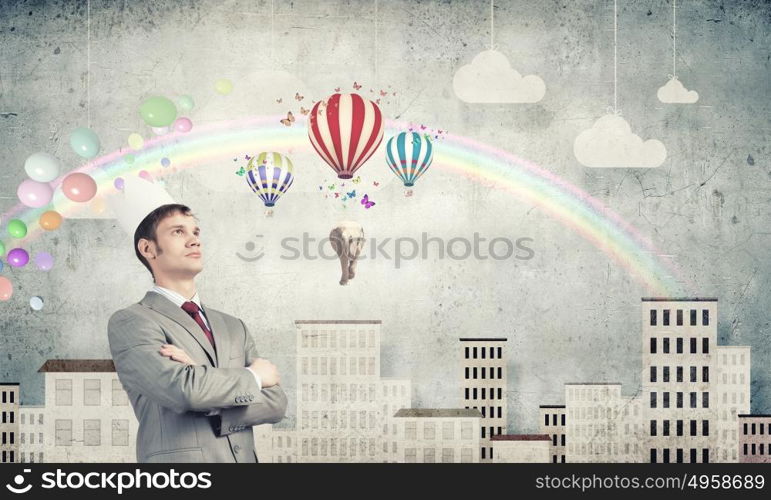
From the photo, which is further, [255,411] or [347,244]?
[347,244]

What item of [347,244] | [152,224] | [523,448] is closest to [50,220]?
[152,224]

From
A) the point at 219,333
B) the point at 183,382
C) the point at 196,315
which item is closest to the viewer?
the point at 183,382

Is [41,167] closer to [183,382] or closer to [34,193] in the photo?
[34,193]

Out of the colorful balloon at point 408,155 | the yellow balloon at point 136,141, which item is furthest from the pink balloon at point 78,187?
the colorful balloon at point 408,155

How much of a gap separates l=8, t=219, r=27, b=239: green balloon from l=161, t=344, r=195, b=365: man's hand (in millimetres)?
1324

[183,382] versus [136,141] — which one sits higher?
[136,141]

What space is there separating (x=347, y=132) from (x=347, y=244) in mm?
596

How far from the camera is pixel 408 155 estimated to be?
4.88m

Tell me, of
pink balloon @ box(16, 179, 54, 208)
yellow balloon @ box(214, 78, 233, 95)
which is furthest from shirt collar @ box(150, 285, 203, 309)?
yellow balloon @ box(214, 78, 233, 95)

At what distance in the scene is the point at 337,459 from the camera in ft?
16.0

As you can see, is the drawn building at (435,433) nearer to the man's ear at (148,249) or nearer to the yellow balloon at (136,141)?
the man's ear at (148,249)

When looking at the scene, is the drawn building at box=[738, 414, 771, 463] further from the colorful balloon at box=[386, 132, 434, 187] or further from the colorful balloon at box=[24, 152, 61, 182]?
the colorful balloon at box=[24, 152, 61, 182]

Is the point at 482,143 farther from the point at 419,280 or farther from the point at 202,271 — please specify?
the point at 202,271
